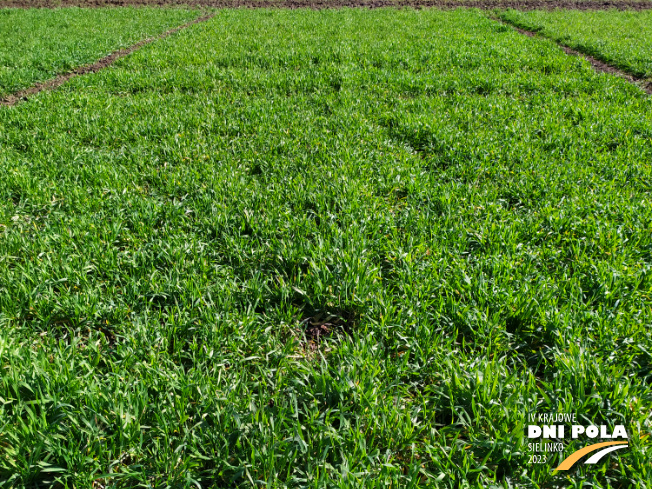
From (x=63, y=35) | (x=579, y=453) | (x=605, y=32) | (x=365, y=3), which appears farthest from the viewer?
(x=365, y=3)

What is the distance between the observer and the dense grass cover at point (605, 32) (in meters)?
8.61

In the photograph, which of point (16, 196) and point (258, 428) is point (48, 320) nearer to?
point (258, 428)

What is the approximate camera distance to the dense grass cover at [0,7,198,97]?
322 inches

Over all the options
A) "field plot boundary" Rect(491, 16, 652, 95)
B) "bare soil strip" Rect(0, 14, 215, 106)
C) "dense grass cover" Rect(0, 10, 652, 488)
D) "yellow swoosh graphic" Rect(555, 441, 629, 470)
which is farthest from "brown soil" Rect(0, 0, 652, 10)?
"yellow swoosh graphic" Rect(555, 441, 629, 470)

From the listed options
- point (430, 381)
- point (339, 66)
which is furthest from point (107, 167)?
point (339, 66)

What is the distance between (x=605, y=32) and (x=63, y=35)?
15423 mm

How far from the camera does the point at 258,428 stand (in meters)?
1.81

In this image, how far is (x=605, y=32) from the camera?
37.4 feet

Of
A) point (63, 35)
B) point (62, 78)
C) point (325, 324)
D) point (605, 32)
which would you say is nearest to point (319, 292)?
point (325, 324)

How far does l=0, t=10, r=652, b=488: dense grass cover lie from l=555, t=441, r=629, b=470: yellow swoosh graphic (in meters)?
0.05

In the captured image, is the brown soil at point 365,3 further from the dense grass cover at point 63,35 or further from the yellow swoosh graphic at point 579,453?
the yellow swoosh graphic at point 579,453

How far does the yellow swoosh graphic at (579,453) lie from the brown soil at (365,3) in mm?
19267

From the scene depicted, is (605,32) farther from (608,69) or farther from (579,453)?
(579,453)

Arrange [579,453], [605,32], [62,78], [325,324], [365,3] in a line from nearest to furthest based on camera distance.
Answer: [579,453] → [325,324] → [62,78] → [605,32] → [365,3]
